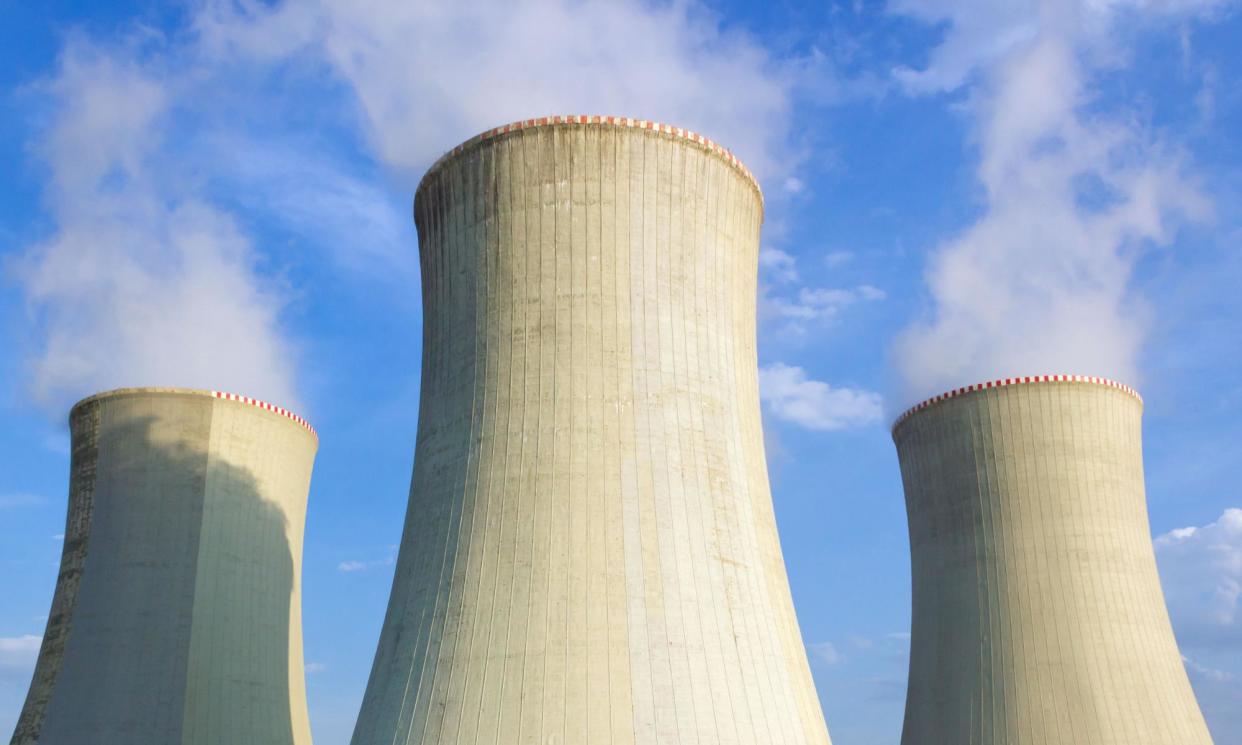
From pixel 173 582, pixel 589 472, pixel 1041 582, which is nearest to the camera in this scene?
pixel 589 472

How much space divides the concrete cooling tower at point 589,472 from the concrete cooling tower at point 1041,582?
728 centimetres

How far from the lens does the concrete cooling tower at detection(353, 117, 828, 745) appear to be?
352 inches

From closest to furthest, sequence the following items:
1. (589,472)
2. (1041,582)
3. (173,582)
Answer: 1. (589,472)
2. (1041,582)
3. (173,582)

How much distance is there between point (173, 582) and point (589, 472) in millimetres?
10051

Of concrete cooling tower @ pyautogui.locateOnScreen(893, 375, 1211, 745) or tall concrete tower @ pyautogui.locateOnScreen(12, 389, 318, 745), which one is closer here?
concrete cooling tower @ pyautogui.locateOnScreen(893, 375, 1211, 745)

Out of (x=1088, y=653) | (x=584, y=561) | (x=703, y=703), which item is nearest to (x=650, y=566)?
(x=584, y=561)

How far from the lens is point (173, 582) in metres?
17.0

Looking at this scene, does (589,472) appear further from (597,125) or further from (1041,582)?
(1041,582)

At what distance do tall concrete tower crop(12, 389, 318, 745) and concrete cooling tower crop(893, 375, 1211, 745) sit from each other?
10.3 metres

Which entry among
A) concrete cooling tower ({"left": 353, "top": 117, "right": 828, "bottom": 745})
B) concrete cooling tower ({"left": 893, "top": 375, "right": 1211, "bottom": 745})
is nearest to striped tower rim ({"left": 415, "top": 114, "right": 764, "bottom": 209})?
concrete cooling tower ({"left": 353, "top": 117, "right": 828, "bottom": 745})

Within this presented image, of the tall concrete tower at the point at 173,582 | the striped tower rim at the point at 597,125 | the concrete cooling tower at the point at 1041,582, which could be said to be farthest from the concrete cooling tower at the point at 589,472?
the tall concrete tower at the point at 173,582

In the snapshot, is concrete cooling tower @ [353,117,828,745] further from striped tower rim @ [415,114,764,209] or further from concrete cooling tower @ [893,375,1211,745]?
concrete cooling tower @ [893,375,1211,745]

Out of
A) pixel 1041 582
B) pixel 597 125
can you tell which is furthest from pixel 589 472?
pixel 1041 582

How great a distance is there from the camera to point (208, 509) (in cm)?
1761
